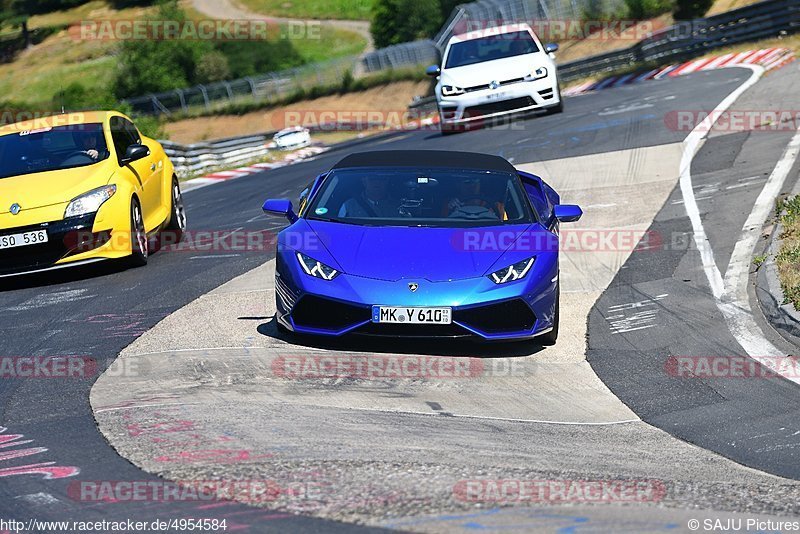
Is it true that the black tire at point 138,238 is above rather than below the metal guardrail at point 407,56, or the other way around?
above

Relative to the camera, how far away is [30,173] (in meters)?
11.8

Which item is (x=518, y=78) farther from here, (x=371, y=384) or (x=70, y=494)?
(x=70, y=494)

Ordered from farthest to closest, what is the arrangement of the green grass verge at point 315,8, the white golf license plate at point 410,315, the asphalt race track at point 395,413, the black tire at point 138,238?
the green grass verge at point 315,8 < the black tire at point 138,238 < the white golf license plate at point 410,315 < the asphalt race track at point 395,413

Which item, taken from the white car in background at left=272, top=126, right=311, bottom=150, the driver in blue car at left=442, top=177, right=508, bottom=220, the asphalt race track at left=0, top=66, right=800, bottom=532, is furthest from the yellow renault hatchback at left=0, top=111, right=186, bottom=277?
the white car in background at left=272, top=126, right=311, bottom=150

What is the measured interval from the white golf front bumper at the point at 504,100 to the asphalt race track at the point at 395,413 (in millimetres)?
10020

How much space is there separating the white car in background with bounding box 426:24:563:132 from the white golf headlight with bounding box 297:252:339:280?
14.5 m

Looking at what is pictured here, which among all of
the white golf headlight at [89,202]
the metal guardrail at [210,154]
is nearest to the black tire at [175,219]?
the white golf headlight at [89,202]

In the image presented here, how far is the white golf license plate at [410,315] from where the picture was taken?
25.4ft

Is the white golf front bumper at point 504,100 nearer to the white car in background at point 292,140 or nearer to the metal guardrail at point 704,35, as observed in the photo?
the metal guardrail at point 704,35

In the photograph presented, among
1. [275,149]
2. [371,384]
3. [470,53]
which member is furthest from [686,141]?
[275,149]

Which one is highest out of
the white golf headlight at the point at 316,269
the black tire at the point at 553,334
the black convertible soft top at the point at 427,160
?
the black convertible soft top at the point at 427,160

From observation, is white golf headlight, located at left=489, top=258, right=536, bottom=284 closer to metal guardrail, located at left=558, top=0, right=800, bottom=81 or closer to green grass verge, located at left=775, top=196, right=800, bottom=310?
green grass verge, located at left=775, top=196, right=800, bottom=310

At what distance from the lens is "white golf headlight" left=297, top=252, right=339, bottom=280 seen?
26.5ft

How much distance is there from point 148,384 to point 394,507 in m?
2.83
